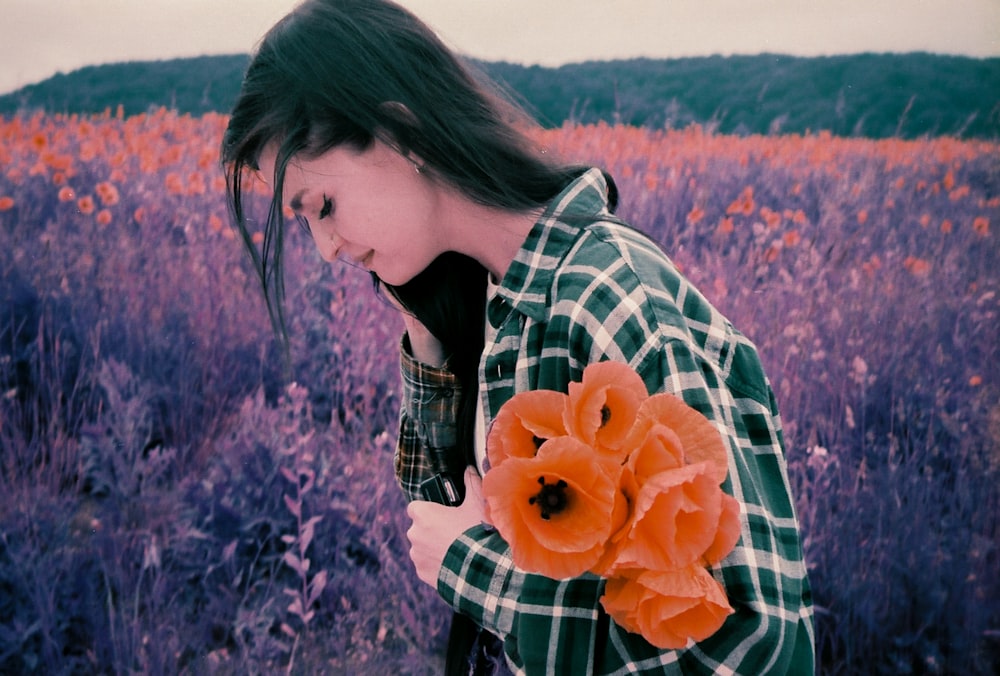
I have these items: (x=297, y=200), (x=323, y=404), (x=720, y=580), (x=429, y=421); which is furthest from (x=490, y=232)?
(x=323, y=404)

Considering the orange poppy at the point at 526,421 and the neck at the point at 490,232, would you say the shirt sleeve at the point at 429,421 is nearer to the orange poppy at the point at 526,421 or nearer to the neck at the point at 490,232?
the neck at the point at 490,232

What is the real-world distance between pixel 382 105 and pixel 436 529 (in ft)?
1.63

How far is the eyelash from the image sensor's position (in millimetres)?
931

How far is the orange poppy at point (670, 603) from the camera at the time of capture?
382 millimetres

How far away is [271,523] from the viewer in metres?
1.45

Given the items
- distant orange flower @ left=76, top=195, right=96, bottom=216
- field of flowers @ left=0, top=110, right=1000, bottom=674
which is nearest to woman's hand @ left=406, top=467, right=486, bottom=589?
field of flowers @ left=0, top=110, right=1000, bottom=674

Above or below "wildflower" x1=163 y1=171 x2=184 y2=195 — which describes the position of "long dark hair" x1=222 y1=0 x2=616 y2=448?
above

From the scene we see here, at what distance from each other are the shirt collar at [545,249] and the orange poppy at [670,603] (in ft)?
1.34

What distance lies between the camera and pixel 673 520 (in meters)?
0.37

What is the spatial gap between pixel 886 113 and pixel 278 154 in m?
1.63

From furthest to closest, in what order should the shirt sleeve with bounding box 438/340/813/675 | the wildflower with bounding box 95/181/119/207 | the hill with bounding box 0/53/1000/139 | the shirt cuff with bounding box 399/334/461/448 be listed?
1. the wildflower with bounding box 95/181/119/207
2. the hill with bounding box 0/53/1000/139
3. the shirt cuff with bounding box 399/334/461/448
4. the shirt sleeve with bounding box 438/340/813/675

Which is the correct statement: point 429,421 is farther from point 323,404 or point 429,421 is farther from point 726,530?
point 726,530

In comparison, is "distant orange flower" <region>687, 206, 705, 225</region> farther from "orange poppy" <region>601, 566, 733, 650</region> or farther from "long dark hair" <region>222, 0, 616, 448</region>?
"orange poppy" <region>601, 566, 733, 650</region>

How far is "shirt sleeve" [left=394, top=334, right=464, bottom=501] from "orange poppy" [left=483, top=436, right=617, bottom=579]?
2.54 feet
